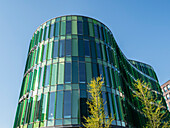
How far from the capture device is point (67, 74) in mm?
22312

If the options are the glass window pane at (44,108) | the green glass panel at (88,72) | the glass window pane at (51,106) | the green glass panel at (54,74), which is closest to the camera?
the glass window pane at (51,106)

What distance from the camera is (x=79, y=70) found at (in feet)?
74.3

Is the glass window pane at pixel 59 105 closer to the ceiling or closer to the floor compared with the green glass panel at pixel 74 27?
closer to the floor

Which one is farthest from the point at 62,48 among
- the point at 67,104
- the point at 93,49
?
the point at 67,104

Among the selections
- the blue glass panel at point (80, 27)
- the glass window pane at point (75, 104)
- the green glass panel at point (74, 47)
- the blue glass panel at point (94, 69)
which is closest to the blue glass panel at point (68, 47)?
the green glass panel at point (74, 47)

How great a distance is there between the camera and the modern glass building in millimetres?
20141

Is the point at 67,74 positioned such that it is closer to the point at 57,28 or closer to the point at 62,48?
the point at 62,48

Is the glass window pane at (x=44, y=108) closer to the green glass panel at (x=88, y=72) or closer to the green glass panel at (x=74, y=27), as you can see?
the green glass panel at (x=88, y=72)

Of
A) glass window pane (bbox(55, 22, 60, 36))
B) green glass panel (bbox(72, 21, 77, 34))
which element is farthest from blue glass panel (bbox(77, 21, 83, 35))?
glass window pane (bbox(55, 22, 60, 36))

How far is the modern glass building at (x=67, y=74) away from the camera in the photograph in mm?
20141

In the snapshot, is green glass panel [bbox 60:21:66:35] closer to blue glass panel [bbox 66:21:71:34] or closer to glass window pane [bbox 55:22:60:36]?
blue glass panel [bbox 66:21:71:34]

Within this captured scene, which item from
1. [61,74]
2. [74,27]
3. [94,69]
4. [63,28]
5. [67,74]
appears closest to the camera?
[67,74]

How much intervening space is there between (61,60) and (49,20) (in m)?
9.74

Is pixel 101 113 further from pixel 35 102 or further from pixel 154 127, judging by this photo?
pixel 35 102
